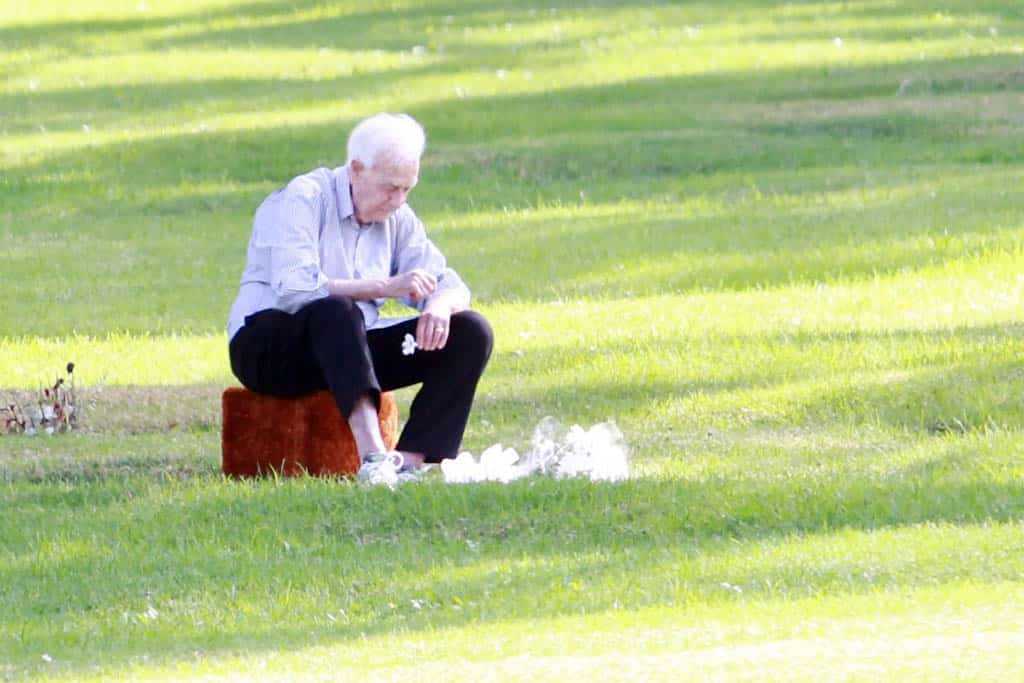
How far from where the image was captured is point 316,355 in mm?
7734

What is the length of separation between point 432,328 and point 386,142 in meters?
0.71

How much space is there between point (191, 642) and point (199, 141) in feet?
51.1

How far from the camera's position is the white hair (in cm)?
762

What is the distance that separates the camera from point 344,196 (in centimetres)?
795

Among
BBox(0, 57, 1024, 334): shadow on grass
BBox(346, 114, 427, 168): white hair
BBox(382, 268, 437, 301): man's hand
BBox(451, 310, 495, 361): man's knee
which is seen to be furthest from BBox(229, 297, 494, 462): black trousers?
BBox(0, 57, 1024, 334): shadow on grass

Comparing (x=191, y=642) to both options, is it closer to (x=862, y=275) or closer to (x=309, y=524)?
(x=309, y=524)

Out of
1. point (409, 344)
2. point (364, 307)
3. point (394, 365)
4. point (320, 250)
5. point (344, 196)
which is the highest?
point (344, 196)

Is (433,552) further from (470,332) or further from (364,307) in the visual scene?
(364,307)

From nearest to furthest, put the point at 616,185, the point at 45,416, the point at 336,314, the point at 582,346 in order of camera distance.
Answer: the point at 336,314 < the point at 45,416 < the point at 582,346 < the point at 616,185

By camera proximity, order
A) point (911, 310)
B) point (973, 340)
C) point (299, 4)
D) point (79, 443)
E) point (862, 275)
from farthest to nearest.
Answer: point (299, 4), point (862, 275), point (911, 310), point (973, 340), point (79, 443)

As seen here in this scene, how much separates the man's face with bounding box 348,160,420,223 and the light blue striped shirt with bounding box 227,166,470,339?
0.09m

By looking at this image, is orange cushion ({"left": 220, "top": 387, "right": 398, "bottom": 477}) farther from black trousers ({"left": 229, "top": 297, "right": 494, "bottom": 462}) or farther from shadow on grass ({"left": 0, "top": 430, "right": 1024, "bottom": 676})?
shadow on grass ({"left": 0, "top": 430, "right": 1024, "bottom": 676})

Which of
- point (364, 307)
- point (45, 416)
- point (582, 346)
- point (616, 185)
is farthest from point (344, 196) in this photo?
point (616, 185)

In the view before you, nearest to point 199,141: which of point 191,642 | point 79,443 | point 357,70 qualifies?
point 357,70
